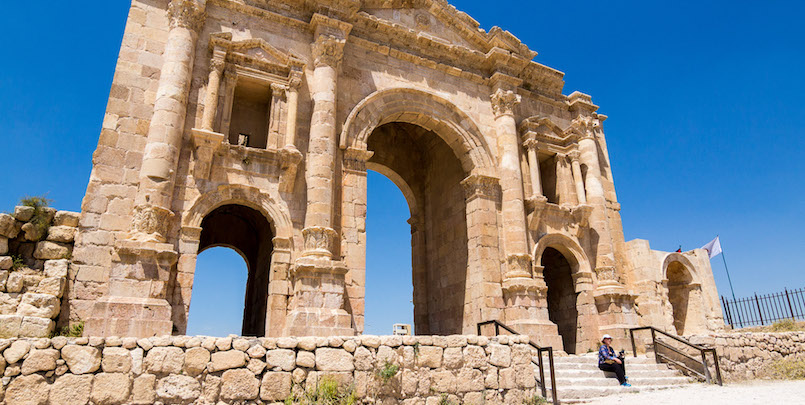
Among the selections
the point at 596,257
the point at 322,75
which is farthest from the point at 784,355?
the point at 322,75

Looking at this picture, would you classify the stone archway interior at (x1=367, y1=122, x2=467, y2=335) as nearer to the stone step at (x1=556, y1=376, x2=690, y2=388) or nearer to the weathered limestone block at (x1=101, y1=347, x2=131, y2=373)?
the stone step at (x1=556, y1=376, x2=690, y2=388)

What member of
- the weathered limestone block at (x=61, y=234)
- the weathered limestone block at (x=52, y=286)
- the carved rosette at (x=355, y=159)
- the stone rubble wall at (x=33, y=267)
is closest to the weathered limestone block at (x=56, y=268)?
the stone rubble wall at (x=33, y=267)

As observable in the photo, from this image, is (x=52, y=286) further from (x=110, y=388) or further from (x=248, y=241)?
(x=248, y=241)

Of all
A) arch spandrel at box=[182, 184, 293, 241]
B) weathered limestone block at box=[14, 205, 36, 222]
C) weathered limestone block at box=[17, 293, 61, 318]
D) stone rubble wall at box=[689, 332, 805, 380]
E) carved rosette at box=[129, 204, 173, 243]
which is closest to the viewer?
weathered limestone block at box=[17, 293, 61, 318]

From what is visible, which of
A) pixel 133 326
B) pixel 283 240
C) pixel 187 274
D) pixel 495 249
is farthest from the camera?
pixel 495 249

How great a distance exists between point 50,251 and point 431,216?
36.7 ft

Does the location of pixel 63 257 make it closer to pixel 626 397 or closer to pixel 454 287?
pixel 454 287

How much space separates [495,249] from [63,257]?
1036 centimetres

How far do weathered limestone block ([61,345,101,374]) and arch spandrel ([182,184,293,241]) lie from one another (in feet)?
18.6

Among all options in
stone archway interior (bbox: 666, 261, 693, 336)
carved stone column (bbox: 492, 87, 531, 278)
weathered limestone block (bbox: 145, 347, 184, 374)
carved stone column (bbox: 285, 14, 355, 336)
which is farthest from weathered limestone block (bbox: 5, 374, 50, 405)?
stone archway interior (bbox: 666, 261, 693, 336)

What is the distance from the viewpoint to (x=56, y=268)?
923cm

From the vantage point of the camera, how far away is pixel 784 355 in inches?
508

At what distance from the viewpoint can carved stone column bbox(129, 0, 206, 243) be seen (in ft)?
32.3

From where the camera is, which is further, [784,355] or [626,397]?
[784,355]
